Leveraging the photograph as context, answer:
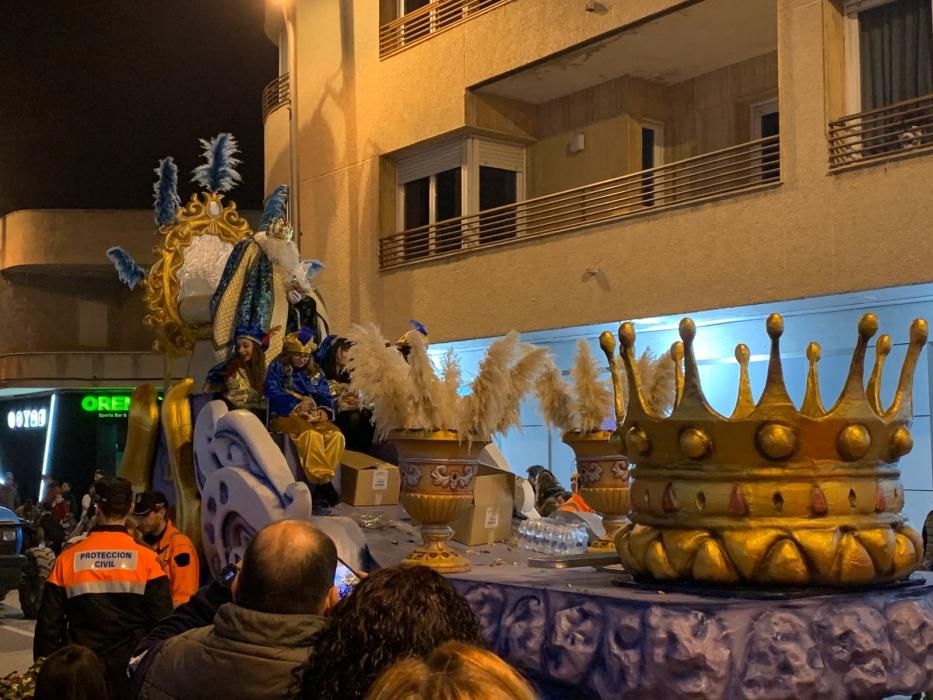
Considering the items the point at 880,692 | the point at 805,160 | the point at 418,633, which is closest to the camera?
the point at 418,633

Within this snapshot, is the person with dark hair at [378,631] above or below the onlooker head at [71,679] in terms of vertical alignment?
above

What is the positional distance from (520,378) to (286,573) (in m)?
3.32

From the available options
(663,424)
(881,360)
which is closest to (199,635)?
(663,424)

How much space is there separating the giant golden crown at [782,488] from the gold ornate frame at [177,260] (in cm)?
663

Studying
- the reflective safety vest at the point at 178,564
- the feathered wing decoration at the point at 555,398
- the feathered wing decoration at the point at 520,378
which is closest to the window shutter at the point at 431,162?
the feathered wing decoration at the point at 555,398

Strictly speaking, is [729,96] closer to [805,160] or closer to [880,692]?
[805,160]

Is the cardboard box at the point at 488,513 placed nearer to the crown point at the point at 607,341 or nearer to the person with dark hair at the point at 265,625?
the crown point at the point at 607,341

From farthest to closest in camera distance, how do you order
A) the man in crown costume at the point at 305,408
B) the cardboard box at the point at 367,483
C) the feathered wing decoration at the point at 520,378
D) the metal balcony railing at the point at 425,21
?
the metal balcony railing at the point at 425,21 → the cardboard box at the point at 367,483 → the man in crown costume at the point at 305,408 → the feathered wing decoration at the point at 520,378

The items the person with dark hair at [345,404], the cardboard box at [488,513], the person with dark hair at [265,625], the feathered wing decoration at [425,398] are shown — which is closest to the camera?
the person with dark hair at [265,625]

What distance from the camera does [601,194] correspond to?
13453 millimetres

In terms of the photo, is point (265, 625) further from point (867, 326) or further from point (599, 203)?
point (599, 203)

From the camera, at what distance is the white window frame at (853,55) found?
10.5 m

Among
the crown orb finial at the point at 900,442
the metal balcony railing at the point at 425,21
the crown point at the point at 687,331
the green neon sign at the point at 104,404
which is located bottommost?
the crown orb finial at the point at 900,442

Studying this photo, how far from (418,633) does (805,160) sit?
922 centimetres
